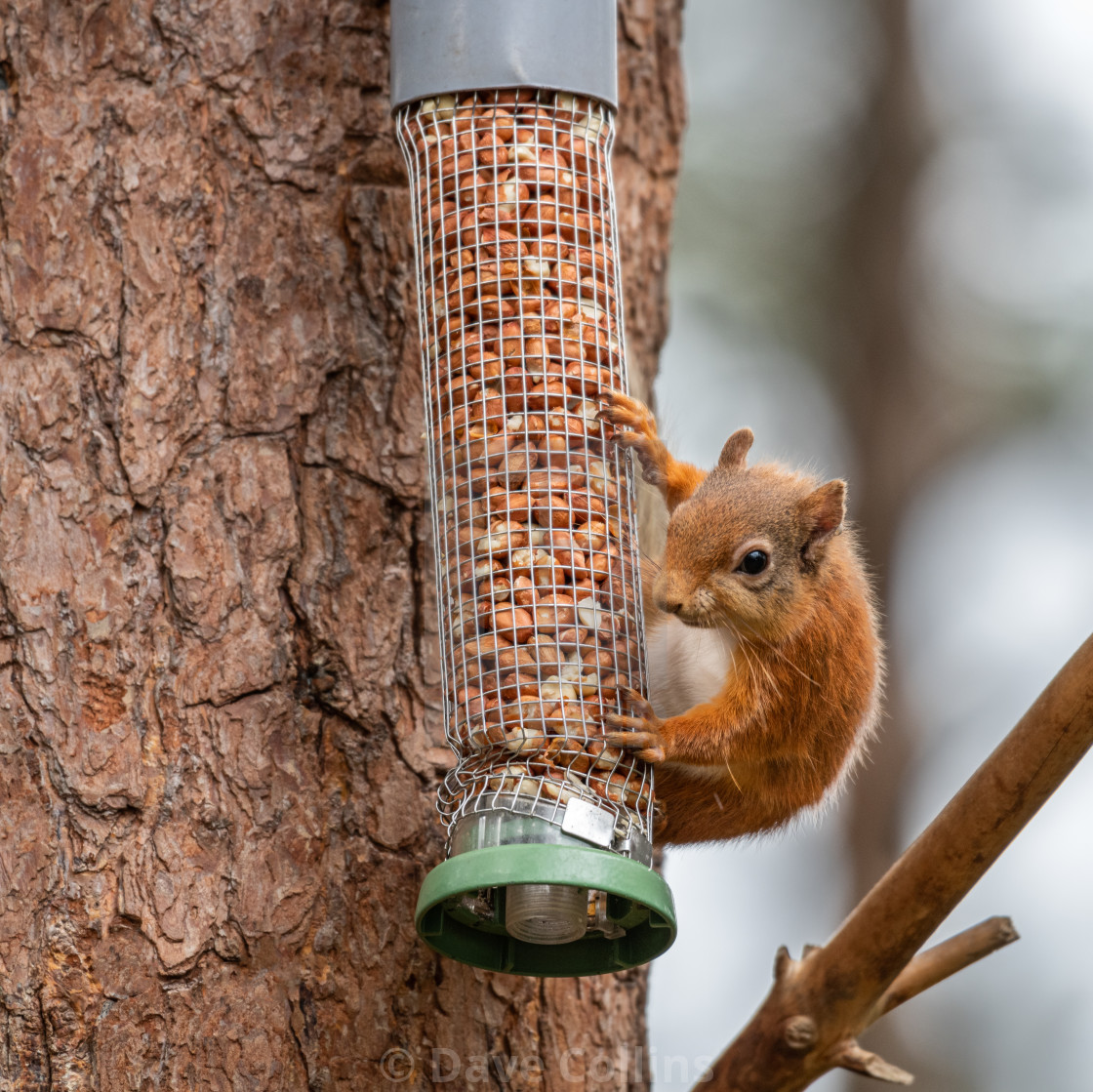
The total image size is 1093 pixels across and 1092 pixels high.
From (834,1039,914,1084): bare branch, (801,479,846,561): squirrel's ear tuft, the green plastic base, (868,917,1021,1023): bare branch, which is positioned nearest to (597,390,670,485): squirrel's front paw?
(801,479,846,561): squirrel's ear tuft

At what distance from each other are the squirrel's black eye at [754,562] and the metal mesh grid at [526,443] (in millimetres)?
313

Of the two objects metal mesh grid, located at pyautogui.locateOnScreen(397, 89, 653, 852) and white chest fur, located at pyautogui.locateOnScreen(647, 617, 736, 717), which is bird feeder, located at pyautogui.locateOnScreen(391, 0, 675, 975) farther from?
white chest fur, located at pyautogui.locateOnScreen(647, 617, 736, 717)

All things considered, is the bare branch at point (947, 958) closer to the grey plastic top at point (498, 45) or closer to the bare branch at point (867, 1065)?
the bare branch at point (867, 1065)

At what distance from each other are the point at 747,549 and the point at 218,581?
3.32 feet

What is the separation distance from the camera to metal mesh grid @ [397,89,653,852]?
2420mm

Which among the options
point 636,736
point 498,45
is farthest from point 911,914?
point 498,45

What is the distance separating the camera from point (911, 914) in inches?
97.3

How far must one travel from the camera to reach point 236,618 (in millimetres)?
2693

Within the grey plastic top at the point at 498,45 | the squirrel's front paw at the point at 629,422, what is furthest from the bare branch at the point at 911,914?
the grey plastic top at the point at 498,45

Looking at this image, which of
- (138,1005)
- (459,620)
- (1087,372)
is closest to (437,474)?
(459,620)

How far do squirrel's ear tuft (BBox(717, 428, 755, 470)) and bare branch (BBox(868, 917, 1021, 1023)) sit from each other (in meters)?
1.04

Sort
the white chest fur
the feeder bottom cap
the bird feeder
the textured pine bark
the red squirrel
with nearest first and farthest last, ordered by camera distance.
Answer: the feeder bottom cap, the bird feeder, the textured pine bark, the red squirrel, the white chest fur

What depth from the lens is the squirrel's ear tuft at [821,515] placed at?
2.94m

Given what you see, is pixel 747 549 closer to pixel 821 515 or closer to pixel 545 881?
pixel 821 515
